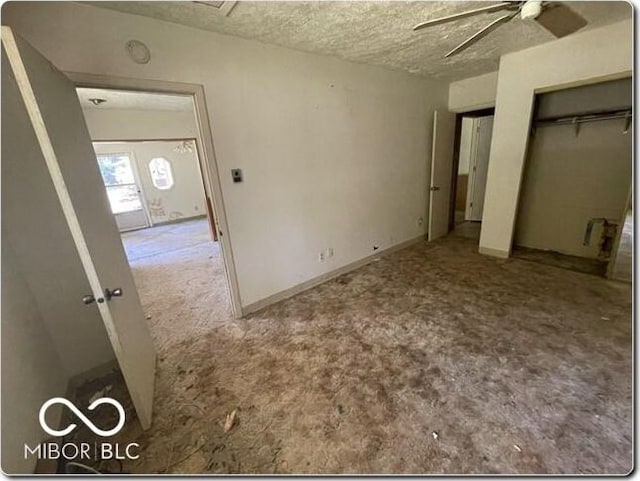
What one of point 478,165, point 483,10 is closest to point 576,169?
point 478,165

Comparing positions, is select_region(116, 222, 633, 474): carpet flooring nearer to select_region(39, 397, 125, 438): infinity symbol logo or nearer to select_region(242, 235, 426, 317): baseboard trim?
select_region(242, 235, 426, 317): baseboard trim

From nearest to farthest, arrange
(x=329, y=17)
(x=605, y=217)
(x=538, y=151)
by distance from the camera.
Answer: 1. (x=329, y=17)
2. (x=605, y=217)
3. (x=538, y=151)

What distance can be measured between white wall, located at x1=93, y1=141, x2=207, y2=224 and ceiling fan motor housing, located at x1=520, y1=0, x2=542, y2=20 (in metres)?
6.51

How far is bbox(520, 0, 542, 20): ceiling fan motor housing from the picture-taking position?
150 centimetres

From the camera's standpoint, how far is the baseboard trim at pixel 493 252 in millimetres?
3574

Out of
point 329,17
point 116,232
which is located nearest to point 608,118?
point 329,17

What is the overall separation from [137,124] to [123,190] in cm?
206

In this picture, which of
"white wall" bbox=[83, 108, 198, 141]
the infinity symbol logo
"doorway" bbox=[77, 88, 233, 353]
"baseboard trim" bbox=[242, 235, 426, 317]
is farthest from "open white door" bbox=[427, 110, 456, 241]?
the infinity symbol logo

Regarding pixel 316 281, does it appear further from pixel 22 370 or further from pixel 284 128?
pixel 22 370

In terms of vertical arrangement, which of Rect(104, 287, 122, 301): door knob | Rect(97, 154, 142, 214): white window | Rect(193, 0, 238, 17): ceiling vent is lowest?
Rect(104, 287, 122, 301): door knob

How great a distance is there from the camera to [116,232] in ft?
6.02

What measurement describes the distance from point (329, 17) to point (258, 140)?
3.49 ft

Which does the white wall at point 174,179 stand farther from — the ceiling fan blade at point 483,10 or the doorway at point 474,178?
the ceiling fan blade at point 483,10

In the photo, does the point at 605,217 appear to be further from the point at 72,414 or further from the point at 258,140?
the point at 72,414
